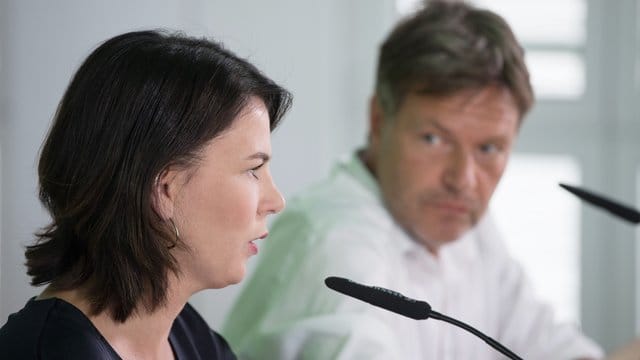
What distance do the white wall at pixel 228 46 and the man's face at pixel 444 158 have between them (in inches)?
5.6

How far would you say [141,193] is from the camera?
549mm

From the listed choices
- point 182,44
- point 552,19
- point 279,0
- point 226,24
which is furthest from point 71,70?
point 552,19

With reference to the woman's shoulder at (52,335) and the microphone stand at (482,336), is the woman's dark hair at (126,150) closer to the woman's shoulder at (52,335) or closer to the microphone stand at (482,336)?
the woman's shoulder at (52,335)

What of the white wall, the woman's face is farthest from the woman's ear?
the white wall

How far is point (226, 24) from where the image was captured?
91 cm

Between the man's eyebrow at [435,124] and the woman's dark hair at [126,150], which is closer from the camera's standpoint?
the woman's dark hair at [126,150]

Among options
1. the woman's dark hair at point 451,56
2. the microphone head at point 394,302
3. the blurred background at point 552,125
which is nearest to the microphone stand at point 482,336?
the microphone head at point 394,302

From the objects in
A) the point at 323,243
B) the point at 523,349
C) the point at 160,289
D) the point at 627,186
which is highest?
the point at 160,289

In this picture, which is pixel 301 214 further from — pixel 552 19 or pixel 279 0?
pixel 552 19

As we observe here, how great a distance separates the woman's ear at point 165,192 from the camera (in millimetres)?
558

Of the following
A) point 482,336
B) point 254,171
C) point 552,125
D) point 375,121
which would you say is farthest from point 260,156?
point 552,125

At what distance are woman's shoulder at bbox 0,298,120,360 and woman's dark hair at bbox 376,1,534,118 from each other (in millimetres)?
431

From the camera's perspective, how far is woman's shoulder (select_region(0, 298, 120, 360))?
1.75ft

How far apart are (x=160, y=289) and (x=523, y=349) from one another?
1.48 feet
